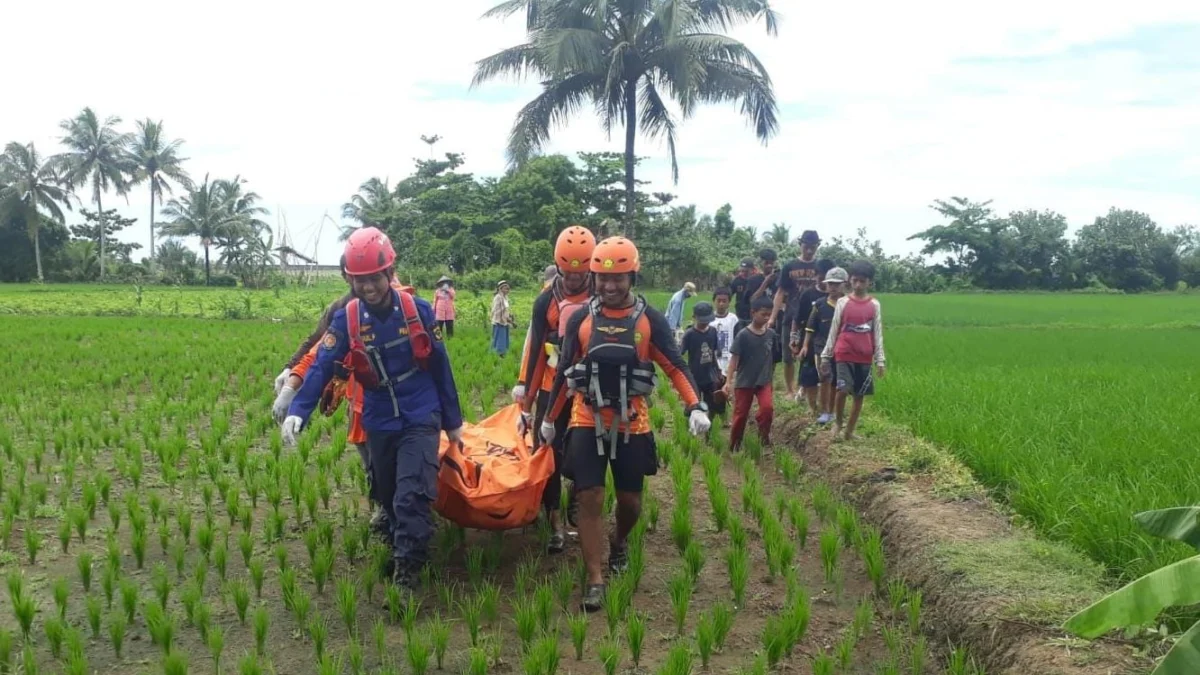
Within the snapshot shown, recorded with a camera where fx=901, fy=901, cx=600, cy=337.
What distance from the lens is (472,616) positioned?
366 centimetres

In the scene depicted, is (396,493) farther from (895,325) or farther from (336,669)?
(895,325)

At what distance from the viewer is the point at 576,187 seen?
30.9 metres

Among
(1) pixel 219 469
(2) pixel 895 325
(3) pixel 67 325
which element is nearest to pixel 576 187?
(2) pixel 895 325

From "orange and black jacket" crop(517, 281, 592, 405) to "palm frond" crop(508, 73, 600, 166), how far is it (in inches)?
482

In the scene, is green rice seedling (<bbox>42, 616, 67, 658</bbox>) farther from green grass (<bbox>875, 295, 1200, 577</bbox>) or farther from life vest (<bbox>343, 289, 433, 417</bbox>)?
green grass (<bbox>875, 295, 1200, 577</bbox>)

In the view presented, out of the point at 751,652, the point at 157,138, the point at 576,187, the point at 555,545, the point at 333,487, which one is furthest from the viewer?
the point at 157,138

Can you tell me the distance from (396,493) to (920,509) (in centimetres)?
279

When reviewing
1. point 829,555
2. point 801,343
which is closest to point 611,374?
point 829,555

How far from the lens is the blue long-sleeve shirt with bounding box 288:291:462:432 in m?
4.23

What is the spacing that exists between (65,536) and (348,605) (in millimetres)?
1918

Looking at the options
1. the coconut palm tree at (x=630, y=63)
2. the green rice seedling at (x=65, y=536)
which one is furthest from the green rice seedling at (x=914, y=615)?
the coconut palm tree at (x=630, y=63)

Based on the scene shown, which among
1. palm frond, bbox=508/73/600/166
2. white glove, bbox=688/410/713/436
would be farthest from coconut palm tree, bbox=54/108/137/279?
white glove, bbox=688/410/713/436

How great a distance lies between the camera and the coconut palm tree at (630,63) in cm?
1538

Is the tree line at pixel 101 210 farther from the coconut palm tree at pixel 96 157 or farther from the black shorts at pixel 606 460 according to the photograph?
the black shorts at pixel 606 460
